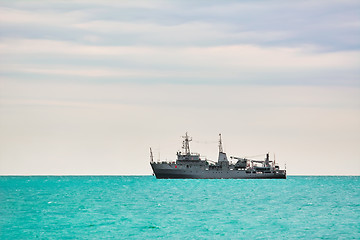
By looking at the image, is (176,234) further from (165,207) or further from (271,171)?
(271,171)

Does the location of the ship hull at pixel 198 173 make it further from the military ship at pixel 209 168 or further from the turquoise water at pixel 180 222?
the turquoise water at pixel 180 222

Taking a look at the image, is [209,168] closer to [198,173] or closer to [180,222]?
[198,173]

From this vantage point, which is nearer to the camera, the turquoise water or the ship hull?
the turquoise water

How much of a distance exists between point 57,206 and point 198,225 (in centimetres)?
2545

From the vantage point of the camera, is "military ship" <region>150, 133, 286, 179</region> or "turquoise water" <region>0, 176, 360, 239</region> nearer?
"turquoise water" <region>0, 176, 360, 239</region>

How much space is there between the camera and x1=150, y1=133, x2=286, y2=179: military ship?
6777 inches

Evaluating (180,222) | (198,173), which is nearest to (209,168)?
(198,173)

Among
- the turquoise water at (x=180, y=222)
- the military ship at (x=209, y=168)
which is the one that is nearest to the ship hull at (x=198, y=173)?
the military ship at (x=209, y=168)

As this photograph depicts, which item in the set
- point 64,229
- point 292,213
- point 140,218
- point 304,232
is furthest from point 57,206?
point 304,232

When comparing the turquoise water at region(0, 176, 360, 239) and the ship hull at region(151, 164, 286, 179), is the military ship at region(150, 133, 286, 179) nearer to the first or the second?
the ship hull at region(151, 164, 286, 179)

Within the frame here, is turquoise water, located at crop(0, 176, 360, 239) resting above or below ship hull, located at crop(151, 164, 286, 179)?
below

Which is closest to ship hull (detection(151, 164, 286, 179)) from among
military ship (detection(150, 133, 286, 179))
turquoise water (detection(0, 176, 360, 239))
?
military ship (detection(150, 133, 286, 179))

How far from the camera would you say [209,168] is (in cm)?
17525

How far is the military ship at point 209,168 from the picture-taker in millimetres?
172125
